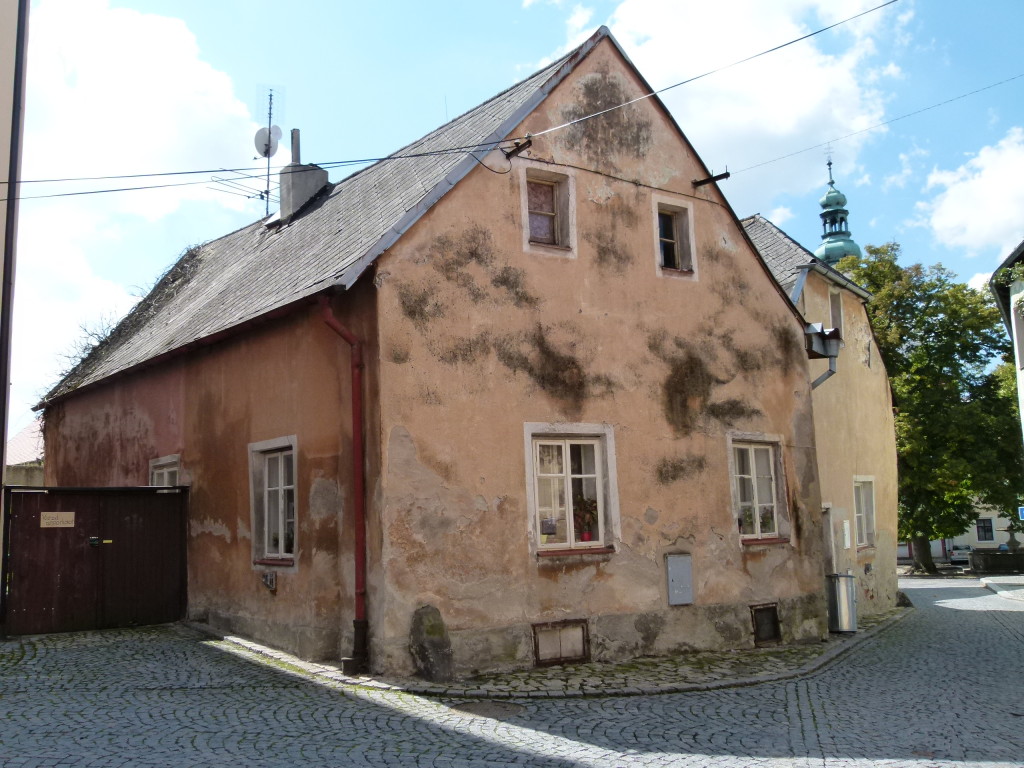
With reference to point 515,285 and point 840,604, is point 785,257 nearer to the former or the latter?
point 840,604

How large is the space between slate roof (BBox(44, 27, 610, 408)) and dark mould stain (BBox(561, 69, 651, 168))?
0.41 m

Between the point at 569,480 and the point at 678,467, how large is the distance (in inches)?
65.3

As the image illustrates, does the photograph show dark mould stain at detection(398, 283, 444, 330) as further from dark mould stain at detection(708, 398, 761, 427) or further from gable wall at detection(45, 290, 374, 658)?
dark mould stain at detection(708, 398, 761, 427)

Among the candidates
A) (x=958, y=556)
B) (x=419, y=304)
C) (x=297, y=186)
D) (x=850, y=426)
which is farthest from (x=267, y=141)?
(x=958, y=556)

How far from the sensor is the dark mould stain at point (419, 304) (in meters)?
10.1

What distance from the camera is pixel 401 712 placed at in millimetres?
8289

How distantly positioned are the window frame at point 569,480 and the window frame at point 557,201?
7.04ft

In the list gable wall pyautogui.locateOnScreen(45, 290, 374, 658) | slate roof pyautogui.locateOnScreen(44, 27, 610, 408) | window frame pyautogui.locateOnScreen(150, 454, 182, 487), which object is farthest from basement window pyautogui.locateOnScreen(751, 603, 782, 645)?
window frame pyautogui.locateOnScreen(150, 454, 182, 487)

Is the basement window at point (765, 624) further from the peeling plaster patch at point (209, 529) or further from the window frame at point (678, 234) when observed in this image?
the peeling plaster patch at point (209, 529)

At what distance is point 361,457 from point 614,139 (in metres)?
5.36

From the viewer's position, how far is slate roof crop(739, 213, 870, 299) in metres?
17.3

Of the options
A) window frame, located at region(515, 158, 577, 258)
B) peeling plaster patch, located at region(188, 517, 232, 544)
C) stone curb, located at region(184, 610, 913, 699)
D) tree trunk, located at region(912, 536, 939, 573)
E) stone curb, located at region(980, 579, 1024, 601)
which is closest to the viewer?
stone curb, located at region(184, 610, 913, 699)

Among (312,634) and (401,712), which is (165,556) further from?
(401,712)

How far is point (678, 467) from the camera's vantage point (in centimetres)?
1194
